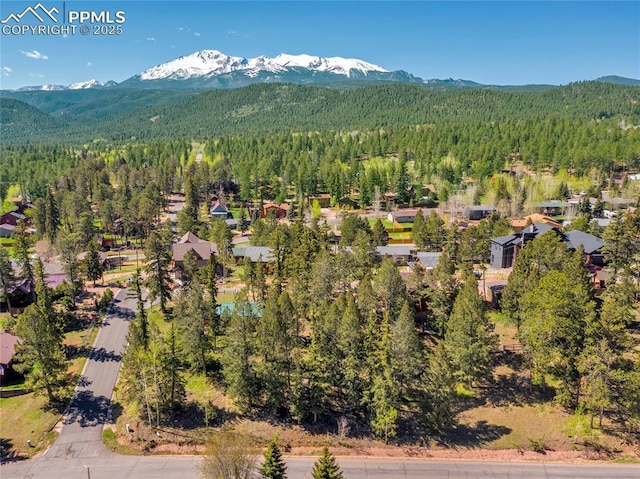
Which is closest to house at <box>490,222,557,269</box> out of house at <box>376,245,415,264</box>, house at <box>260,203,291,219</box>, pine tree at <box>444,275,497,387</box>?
house at <box>376,245,415,264</box>

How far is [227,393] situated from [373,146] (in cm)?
14993

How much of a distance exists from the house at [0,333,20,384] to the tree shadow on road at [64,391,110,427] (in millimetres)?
8772

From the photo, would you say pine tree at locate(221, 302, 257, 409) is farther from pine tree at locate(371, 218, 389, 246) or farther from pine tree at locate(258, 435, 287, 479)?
pine tree at locate(371, 218, 389, 246)

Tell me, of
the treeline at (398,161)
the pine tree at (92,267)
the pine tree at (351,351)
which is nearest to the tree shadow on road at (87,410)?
the pine tree at (351,351)

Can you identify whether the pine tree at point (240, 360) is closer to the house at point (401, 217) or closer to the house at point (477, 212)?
the house at point (401, 217)

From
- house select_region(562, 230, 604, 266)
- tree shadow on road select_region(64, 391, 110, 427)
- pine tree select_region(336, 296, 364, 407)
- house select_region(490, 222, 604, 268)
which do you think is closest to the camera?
pine tree select_region(336, 296, 364, 407)

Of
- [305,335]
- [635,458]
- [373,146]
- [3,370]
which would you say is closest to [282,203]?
[373,146]

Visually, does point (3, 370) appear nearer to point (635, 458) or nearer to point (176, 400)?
point (176, 400)

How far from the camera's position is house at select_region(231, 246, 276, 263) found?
76438mm

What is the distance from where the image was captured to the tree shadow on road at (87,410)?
42.7 metres

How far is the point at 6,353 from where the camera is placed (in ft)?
162

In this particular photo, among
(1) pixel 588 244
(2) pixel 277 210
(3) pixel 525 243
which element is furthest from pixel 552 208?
(2) pixel 277 210

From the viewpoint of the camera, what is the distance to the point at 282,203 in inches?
5418

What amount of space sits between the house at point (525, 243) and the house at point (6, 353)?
69118mm
